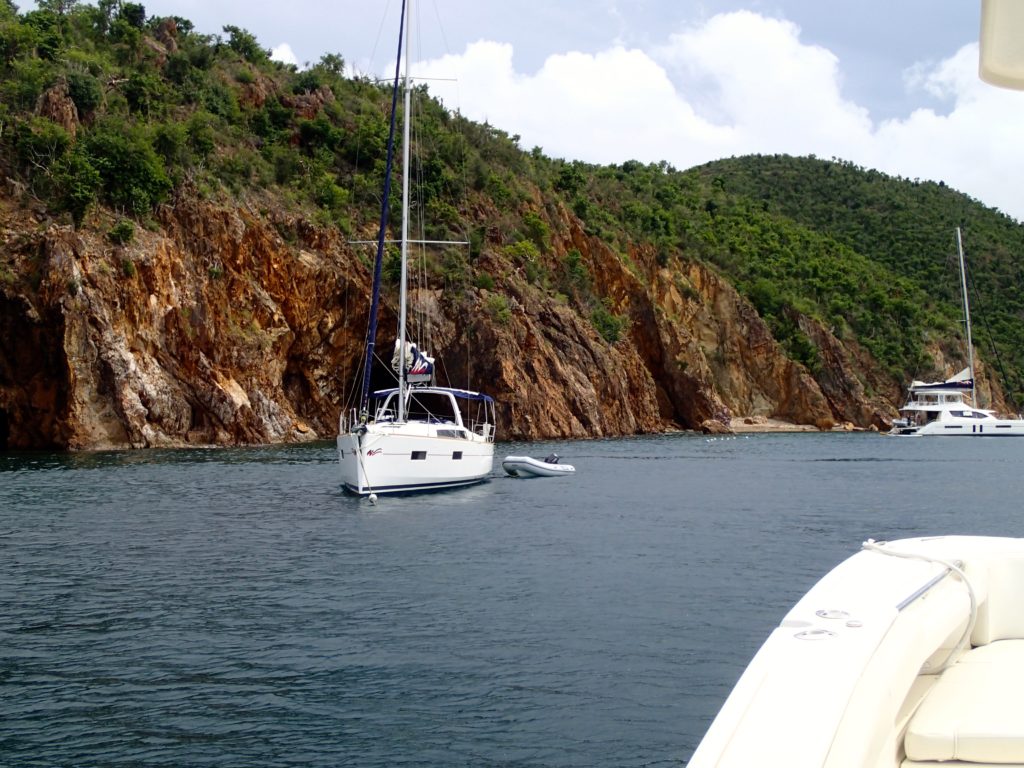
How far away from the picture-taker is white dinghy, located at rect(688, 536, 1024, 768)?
3.69 meters

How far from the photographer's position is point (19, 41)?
6209cm

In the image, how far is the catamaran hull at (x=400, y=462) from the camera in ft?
98.0

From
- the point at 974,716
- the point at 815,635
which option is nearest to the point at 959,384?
the point at 974,716

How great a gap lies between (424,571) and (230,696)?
310 inches

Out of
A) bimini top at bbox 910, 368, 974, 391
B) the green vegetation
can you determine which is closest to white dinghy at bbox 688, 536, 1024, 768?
the green vegetation

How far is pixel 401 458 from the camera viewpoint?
3100 cm

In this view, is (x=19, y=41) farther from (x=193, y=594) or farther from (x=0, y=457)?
(x=193, y=594)

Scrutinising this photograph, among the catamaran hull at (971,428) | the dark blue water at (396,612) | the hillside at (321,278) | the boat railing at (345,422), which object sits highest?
the hillside at (321,278)

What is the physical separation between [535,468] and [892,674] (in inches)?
1437

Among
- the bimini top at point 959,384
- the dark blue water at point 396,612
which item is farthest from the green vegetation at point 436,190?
the dark blue water at point 396,612

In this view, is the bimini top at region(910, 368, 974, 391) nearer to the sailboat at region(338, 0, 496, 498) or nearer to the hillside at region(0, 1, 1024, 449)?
the hillside at region(0, 1, 1024, 449)

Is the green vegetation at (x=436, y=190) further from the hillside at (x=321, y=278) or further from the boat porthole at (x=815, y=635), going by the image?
the boat porthole at (x=815, y=635)

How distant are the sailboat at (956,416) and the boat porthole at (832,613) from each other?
8050 centimetres

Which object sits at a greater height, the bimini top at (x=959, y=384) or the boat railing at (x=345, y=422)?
the bimini top at (x=959, y=384)
